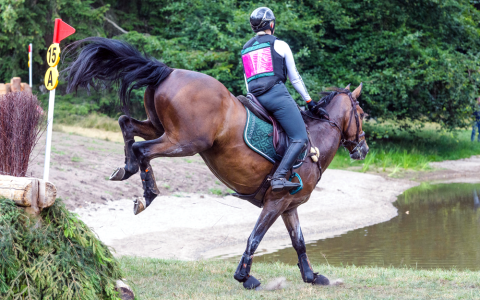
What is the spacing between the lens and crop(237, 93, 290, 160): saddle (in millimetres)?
5074

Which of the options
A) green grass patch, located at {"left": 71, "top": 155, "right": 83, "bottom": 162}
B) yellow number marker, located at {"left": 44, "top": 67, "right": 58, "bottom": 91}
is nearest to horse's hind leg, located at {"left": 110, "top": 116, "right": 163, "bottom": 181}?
yellow number marker, located at {"left": 44, "top": 67, "right": 58, "bottom": 91}

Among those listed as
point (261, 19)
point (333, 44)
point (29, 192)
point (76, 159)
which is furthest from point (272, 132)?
point (333, 44)

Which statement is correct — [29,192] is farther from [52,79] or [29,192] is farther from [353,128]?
[353,128]

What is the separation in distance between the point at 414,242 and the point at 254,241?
478cm

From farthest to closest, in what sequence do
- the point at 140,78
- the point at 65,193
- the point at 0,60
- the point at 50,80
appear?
the point at 0,60 → the point at 65,193 → the point at 50,80 → the point at 140,78

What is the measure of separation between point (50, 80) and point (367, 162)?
40.6 feet

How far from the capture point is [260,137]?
16.5ft

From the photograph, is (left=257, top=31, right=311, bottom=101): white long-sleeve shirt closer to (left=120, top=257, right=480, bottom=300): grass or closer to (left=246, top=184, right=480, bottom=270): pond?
(left=120, top=257, right=480, bottom=300): grass

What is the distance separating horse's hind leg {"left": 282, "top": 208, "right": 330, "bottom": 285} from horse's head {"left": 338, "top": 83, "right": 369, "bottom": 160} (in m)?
1.08

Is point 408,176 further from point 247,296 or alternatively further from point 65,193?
point 247,296

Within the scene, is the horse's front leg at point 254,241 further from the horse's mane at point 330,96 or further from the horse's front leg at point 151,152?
the horse's mane at point 330,96

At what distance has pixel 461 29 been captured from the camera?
63.9 feet

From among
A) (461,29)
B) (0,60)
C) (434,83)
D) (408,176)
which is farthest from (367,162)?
(0,60)

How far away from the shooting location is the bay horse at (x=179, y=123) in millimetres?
4598
